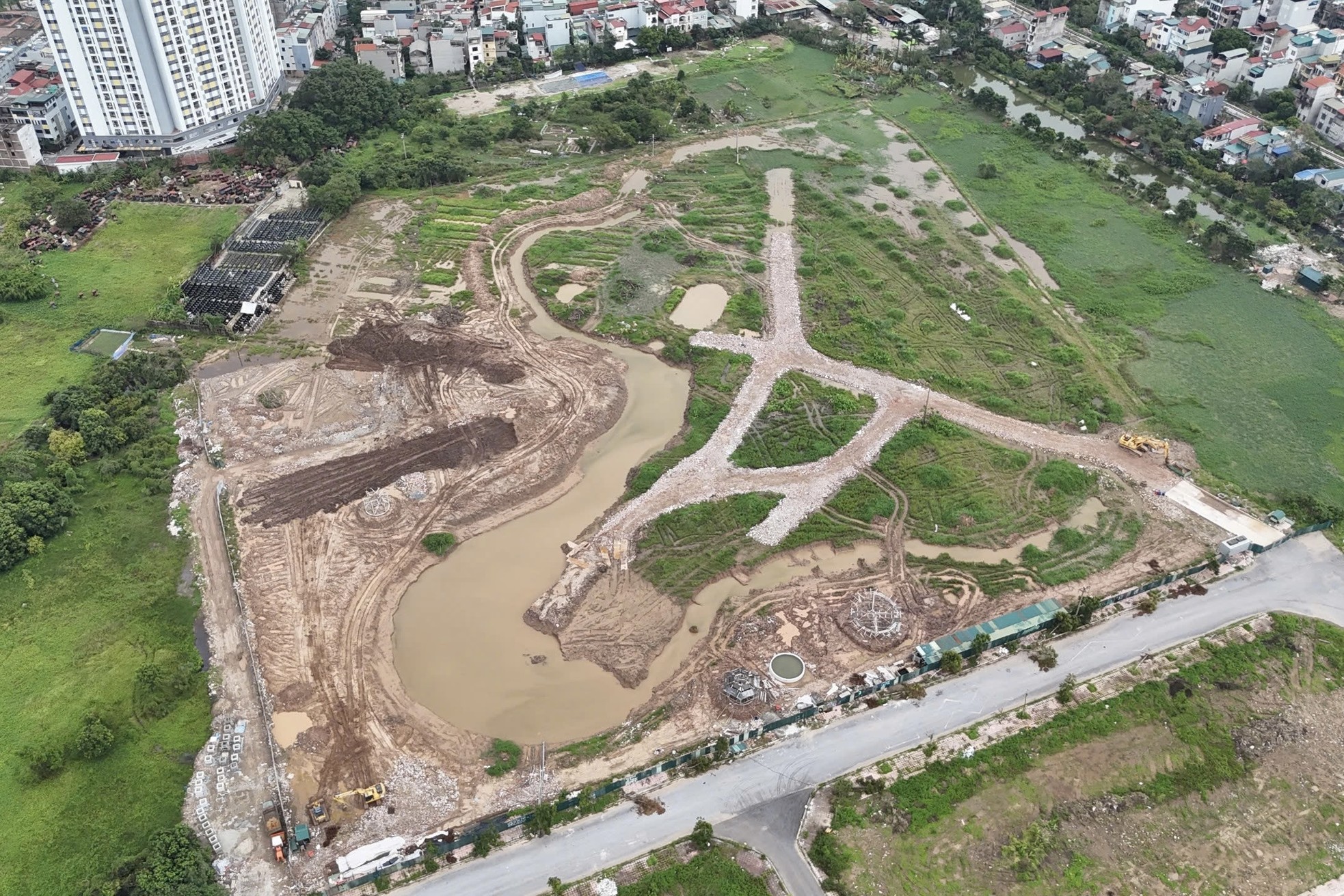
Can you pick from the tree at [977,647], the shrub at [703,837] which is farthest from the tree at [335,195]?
the tree at [977,647]

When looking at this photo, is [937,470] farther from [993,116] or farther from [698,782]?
[993,116]

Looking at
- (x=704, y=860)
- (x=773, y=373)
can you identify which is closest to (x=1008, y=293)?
(x=773, y=373)

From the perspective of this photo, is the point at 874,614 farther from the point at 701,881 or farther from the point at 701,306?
the point at 701,306

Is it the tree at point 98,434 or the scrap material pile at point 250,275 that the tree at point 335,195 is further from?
Answer: the tree at point 98,434

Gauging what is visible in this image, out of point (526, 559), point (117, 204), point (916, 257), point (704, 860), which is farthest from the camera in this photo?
point (117, 204)

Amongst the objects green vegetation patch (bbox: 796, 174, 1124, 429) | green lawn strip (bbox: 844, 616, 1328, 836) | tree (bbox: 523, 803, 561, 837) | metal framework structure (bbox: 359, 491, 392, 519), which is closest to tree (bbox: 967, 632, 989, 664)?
green lawn strip (bbox: 844, 616, 1328, 836)

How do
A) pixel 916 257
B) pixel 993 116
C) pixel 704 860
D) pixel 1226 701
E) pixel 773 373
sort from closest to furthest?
1. pixel 704 860
2. pixel 1226 701
3. pixel 773 373
4. pixel 916 257
5. pixel 993 116
